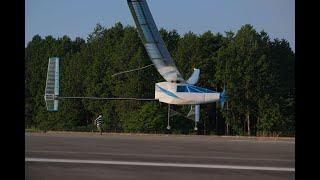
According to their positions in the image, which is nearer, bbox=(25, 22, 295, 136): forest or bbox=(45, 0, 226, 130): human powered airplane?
bbox=(45, 0, 226, 130): human powered airplane

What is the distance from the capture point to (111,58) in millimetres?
40281

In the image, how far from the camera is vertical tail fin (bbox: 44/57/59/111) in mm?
26962

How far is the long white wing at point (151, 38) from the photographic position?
79.9 ft

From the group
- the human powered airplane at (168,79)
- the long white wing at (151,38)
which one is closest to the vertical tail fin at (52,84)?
the human powered airplane at (168,79)

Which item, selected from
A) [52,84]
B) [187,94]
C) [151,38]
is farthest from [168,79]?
[52,84]

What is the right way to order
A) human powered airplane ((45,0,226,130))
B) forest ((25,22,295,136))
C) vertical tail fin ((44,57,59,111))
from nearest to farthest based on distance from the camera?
human powered airplane ((45,0,226,130)) < vertical tail fin ((44,57,59,111)) < forest ((25,22,295,136))

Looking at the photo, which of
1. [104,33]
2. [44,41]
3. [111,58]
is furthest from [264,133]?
[44,41]

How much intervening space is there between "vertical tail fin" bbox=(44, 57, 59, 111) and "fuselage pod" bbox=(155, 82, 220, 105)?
6.99 m

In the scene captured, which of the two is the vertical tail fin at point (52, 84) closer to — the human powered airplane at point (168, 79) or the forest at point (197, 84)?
the human powered airplane at point (168, 79)

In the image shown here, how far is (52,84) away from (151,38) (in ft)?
25.3

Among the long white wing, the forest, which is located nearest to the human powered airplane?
the long white wing

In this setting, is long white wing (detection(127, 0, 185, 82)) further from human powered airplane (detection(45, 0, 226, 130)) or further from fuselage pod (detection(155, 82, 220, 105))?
fuselage pod (detection(155, 82, 220, 105))
